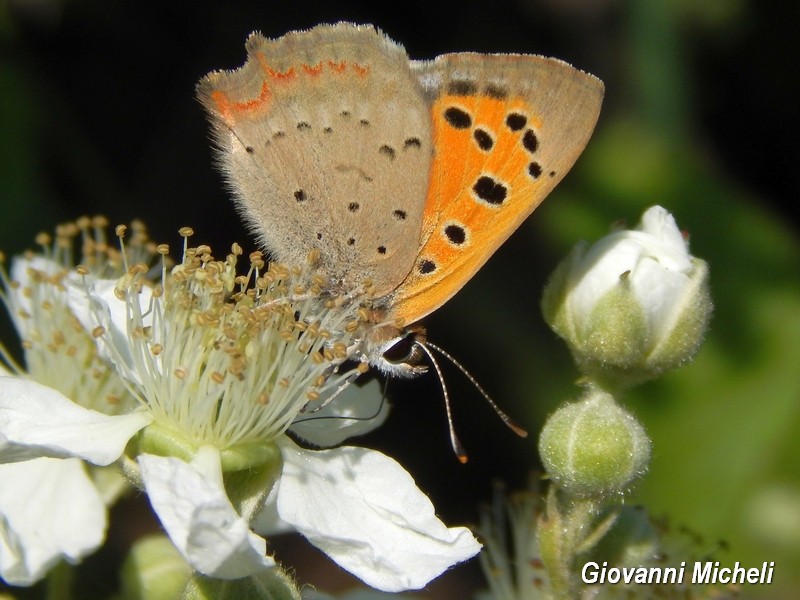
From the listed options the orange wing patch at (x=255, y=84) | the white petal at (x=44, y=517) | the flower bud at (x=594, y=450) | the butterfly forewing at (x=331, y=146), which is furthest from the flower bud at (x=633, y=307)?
the white petal at (x=44, y=517)

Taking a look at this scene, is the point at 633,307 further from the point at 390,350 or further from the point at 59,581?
the point at 59,581

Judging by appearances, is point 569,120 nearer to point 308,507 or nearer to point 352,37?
point 352,37

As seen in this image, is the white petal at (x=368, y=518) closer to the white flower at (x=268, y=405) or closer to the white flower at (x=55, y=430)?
the white flower at (x=268, y=405)

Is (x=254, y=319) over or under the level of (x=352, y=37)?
under

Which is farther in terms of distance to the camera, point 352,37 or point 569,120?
point 352,37

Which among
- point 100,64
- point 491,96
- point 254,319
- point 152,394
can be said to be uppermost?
point 100,64

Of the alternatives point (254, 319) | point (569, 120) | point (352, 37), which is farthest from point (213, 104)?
point (569, 120)
